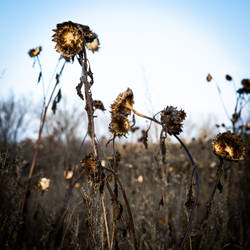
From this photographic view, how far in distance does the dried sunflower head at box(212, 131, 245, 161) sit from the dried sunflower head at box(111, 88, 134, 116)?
1.70 feet

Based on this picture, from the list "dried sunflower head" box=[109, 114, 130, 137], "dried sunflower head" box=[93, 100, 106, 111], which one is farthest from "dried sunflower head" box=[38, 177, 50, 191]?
"dried sunflower head" box=[109, 114, 130, 137]

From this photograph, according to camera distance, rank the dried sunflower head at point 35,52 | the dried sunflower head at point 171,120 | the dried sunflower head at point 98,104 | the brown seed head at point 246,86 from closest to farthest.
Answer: the dried sunflower head at point 171,120
the dried sunflower head at point 98,104
the dried sunflower head at point 35,52
the brown seed head at point 246,86

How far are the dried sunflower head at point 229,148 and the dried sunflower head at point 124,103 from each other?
0.52m

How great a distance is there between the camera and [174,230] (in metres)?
1.84

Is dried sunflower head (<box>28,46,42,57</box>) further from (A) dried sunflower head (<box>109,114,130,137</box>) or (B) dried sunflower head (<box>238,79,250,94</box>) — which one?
(B) dried sunflower head (<box>238,79,250,94</box>)

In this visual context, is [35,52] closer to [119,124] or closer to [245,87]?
[119,124]

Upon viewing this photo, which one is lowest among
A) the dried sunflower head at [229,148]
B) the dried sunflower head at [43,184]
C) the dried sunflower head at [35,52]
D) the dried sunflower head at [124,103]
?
the dried sunflower head at [43,184]

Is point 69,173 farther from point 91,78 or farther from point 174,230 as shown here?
point 91,78

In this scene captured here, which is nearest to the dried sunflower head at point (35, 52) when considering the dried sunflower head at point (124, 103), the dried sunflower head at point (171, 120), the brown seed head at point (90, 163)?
the dried sunflower head at point (124, 103)

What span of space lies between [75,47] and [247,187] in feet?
11.2

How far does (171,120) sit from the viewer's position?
875mm

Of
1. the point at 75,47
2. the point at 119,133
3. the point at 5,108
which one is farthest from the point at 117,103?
the point at 5,108

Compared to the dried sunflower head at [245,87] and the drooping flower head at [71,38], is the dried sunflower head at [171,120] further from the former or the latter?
the dried sunflower head at [245,87]

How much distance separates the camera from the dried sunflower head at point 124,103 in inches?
37.7
